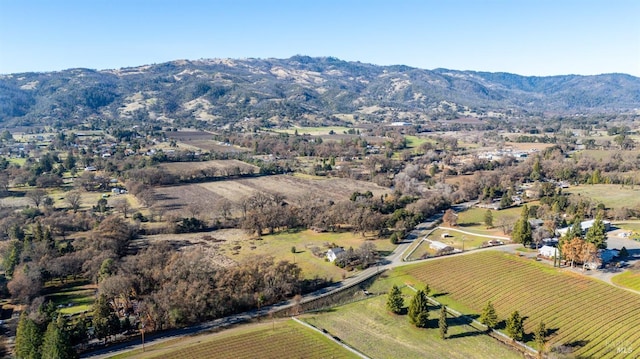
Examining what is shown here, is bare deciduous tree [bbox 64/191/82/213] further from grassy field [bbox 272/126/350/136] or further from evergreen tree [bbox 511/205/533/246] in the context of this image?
grassy field [bbox 272/126/350/136]

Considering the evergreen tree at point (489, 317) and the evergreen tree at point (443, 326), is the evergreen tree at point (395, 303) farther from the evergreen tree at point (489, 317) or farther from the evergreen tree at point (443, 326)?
the evergreen tree at point (489, 317)

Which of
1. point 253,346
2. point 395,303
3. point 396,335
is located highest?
point 395,303

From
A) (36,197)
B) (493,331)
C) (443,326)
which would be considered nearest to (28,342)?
(443,326)

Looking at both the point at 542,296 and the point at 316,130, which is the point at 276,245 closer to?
the point at 542,296

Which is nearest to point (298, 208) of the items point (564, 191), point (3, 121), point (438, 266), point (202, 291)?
point (438, 266)

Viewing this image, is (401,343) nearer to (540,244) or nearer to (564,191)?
(540,244)

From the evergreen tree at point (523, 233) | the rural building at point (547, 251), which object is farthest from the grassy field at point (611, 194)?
the rural building at point (547, 251)
